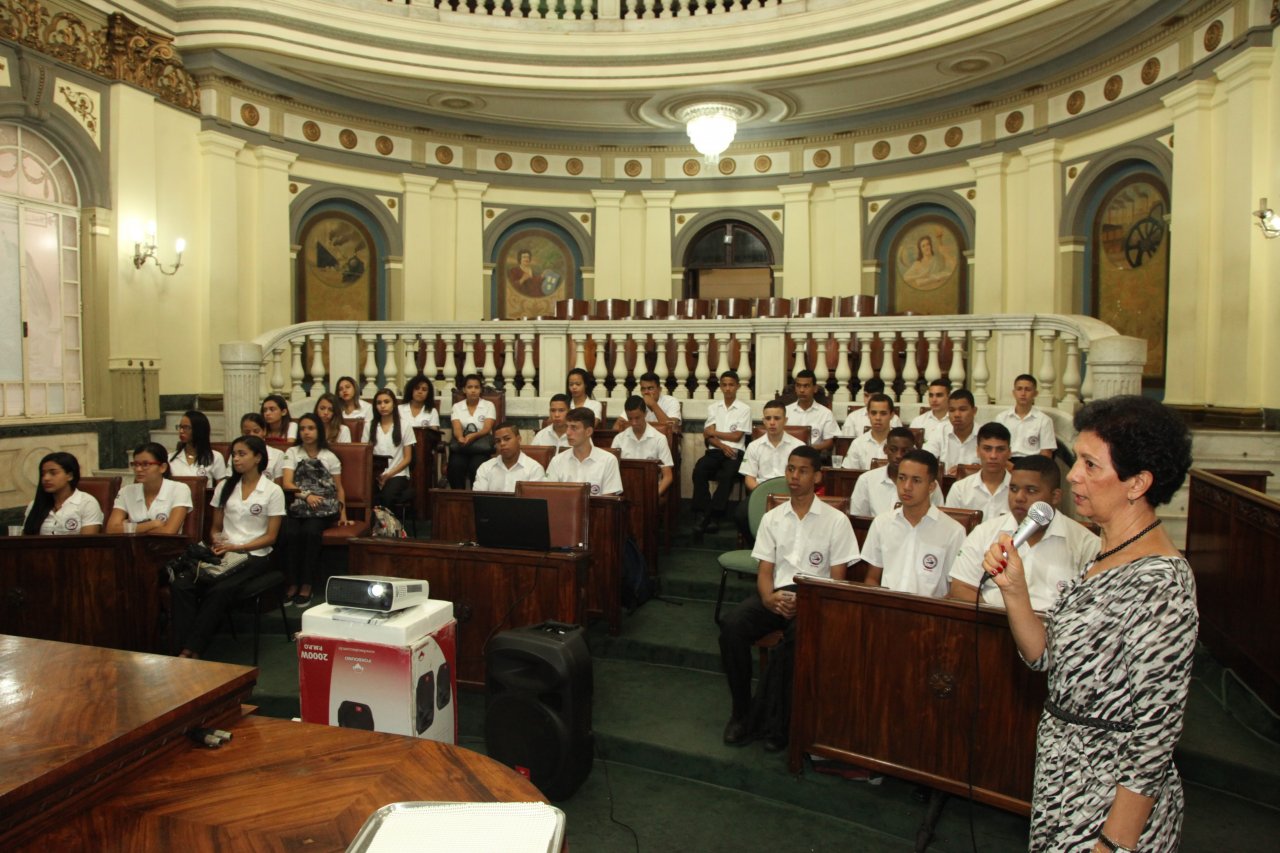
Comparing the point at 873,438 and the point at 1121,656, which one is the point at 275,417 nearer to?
the point at 873,438

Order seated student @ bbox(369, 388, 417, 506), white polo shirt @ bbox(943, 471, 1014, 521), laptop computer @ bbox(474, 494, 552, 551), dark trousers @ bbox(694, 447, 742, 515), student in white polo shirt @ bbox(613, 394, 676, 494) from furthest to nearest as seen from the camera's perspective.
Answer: dark trousers @ bbox(694, 447, 742, 515)
seated student @ bbox(369, 388, 417, 506)
student in white polo shirt @ bbox(613, 394, 676, 494)
white polo shirt @ bbox(943, 471, 1014, 521)
laptop computer @ bbox(474, 494, 552, 551)

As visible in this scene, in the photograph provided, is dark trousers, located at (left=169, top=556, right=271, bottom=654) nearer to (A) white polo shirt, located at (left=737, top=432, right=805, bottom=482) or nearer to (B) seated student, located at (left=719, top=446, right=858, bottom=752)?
(B) seated student, located at (left=719, top=446, right=858, bottom=752)

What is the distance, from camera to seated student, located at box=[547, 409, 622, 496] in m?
5.35

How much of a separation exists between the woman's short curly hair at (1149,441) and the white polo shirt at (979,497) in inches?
106

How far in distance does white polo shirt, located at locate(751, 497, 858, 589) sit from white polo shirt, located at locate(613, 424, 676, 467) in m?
2.26

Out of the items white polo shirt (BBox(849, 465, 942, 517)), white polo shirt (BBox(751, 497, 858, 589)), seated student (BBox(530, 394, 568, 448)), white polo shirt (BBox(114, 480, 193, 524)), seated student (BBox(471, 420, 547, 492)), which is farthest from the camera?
seated student (BBox(530, 394, 568, 448))

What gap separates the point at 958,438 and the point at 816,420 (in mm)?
1362

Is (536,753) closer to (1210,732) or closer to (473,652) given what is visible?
(473,652)

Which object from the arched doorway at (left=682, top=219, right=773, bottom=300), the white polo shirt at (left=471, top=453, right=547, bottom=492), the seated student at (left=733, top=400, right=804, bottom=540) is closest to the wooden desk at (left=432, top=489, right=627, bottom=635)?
the white polo shirt at (left=471, top=453, right=547, bottom=492)

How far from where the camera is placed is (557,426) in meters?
6.12

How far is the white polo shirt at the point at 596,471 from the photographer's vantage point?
211 inches

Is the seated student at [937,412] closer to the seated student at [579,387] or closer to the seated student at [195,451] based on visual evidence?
the seated student at [579,387]

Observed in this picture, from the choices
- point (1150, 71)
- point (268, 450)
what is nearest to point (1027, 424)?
point (1150, 71)

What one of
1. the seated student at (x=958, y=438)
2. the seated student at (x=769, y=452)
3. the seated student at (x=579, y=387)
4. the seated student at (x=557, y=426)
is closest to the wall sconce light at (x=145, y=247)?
the seated student at (x=579, y=387)
